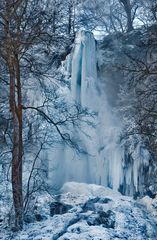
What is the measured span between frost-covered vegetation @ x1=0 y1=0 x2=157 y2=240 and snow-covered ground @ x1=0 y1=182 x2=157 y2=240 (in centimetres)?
3

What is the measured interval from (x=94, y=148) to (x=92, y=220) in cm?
712

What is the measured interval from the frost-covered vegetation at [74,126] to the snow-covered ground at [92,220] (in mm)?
35

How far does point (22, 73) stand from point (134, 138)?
545 centimetres

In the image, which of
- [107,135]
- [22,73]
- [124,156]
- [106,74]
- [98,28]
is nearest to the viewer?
[22,73]

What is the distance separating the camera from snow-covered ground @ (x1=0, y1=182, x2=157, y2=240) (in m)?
8.64

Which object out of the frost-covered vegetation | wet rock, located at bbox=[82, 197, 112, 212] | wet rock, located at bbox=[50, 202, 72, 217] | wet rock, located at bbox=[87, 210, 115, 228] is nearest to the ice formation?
the frost-covered vegetation

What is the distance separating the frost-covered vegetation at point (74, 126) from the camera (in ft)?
31.2

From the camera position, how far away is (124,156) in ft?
52.3

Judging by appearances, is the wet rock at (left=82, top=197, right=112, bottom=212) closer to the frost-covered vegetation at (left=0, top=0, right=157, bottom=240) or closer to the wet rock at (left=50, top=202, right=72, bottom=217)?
the frost-covered vegetation at (left=0, top=0, right=157, bottom=240)

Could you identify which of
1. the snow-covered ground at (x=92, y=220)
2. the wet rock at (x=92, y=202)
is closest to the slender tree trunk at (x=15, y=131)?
the snow-covered ground at (x=92, y=220)

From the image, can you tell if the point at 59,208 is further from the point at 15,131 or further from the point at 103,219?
the point at 15,131

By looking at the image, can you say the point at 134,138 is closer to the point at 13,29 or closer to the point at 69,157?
the point at 69,157

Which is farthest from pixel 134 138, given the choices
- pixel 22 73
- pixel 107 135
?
Answer: pixel 22 73

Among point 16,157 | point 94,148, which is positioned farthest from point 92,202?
point 94,148
